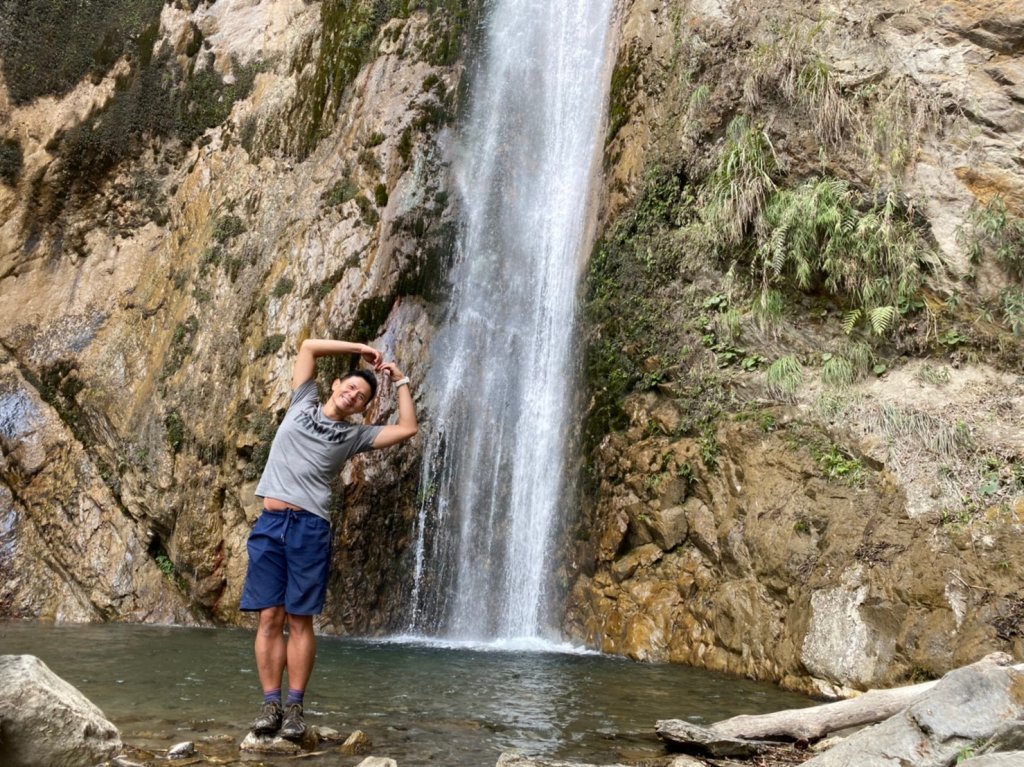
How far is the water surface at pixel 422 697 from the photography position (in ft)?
13.3

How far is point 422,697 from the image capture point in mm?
5398

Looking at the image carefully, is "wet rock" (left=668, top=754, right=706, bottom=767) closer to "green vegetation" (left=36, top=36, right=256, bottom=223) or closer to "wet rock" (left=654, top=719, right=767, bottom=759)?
"wet rock" (left=654, top=719, right=767, bottom=759)

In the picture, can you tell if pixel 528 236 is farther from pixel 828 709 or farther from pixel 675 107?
pixel 828 709

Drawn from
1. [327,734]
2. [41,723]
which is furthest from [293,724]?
[41,723]

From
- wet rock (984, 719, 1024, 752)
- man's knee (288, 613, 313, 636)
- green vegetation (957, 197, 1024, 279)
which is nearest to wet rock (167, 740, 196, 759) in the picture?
man's knee (288, 613, 313, 636)

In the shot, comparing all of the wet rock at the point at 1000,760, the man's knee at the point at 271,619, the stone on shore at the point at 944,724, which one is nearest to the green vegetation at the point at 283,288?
the man's knee at the point at 271,619

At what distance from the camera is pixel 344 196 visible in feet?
44.0

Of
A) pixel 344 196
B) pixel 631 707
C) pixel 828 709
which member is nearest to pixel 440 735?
pixel 631 707

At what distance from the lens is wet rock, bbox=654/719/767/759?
158 inches

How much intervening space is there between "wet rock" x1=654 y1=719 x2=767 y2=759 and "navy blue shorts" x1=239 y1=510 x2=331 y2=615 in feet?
6.05

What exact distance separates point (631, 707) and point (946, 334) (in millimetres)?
5220

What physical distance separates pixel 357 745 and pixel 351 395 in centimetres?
167

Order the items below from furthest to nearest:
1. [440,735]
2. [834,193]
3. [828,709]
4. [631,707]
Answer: [834,193]
[631,707]
[828,709]
[440,735]

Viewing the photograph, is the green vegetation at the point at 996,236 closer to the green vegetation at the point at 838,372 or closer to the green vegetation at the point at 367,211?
the green vegetation at the point at 838,372
